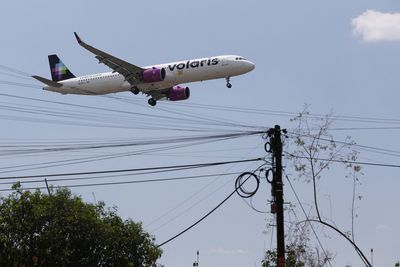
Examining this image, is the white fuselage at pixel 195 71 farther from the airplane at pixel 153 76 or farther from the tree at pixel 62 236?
the tree at pixel 62 236

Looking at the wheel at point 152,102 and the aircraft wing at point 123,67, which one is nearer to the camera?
the aircraft wing at point 123,67

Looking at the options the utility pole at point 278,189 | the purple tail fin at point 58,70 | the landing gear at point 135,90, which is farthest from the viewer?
the purple tail fin at point 58,70

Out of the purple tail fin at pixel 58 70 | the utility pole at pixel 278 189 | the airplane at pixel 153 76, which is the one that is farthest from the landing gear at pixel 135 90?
the utility pole at pixel 278 189

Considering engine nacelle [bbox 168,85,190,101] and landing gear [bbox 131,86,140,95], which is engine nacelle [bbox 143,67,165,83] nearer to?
landing gear [bbox 131,86,140,95]

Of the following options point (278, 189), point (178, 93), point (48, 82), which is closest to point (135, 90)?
point (178, 93)

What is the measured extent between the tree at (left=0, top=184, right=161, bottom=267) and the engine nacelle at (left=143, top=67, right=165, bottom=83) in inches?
416

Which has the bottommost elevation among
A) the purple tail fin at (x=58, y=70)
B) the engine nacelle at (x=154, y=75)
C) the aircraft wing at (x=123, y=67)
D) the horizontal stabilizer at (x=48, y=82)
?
the engine nacelle at (x=154, y=75)

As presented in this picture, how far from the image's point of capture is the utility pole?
25.5 metres

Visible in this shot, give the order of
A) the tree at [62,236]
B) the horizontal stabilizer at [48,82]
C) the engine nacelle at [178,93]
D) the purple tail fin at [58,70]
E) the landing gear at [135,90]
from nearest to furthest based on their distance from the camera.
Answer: the tree at [62,236] < the landing gear at [135,90] < the engine nacelle at [178,93] < the horizontal stabilizer at [48,82] < the purple tail fin at [58,70]

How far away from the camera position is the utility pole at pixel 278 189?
25.5 m

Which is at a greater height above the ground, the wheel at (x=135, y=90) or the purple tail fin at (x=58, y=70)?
the purple tail fin at (x=58, y=70)

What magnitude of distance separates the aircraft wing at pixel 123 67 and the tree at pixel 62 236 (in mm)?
10340

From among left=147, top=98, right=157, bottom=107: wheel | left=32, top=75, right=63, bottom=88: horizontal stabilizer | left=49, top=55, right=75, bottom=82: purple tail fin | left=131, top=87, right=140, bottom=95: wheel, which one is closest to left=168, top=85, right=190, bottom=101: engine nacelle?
left=147, top=98, right=157, bottom=107: wheel

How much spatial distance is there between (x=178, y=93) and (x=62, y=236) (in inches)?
615
